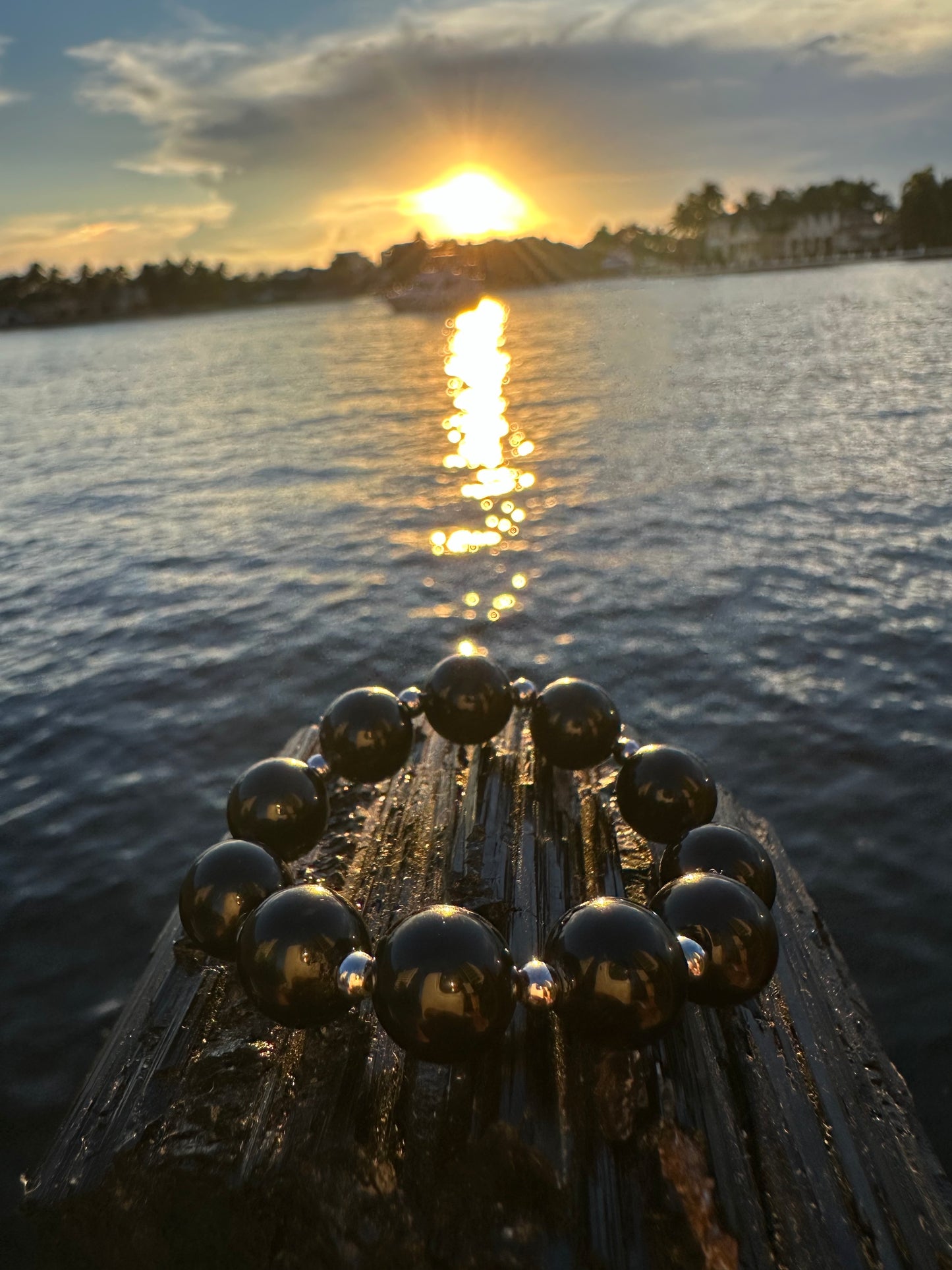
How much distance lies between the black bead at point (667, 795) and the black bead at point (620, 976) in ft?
5.11

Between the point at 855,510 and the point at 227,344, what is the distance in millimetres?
86319

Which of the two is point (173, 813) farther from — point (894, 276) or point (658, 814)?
point (894, 276)

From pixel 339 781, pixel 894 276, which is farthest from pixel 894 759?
pixel 894 276

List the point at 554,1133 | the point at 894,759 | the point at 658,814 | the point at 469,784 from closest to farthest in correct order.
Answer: the point at 554,1133 → the point at 658,814 → the point at 469,784 → the point at 894,759

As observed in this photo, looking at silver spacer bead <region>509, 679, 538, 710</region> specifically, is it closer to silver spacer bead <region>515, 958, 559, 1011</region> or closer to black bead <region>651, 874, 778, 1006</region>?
black bead <region>651, 874, 778, 1006</region>

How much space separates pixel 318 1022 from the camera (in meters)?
4.35

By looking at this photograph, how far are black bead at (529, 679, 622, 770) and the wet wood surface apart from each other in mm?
1577

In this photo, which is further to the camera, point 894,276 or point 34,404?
point 894,276

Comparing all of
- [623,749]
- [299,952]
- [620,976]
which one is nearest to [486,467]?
[623,749]

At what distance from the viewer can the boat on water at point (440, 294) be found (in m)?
139

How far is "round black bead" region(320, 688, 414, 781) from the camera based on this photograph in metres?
6.53

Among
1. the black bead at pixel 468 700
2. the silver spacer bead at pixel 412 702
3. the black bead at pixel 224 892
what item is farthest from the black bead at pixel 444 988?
the silver spacer bead at pixel 412 702

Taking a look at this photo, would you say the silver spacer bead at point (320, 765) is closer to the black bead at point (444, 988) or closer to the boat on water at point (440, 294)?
the black bead at point (444, 988)

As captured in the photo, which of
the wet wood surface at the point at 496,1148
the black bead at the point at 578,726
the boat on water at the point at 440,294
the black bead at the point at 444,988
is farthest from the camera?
the boat on water at the point at 440,294
